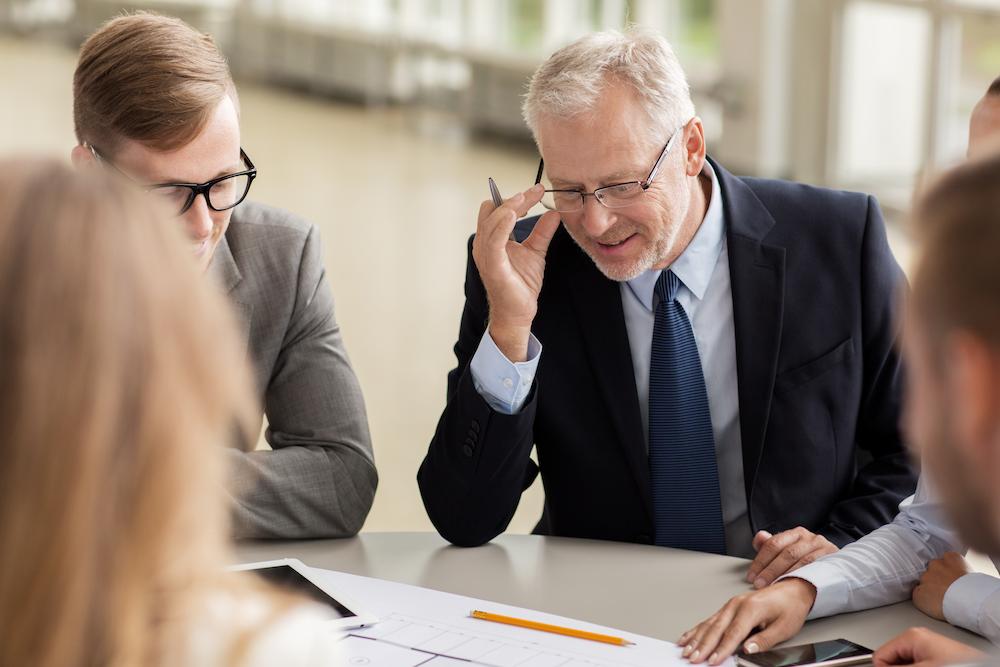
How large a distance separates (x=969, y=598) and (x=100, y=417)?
1.30 meters

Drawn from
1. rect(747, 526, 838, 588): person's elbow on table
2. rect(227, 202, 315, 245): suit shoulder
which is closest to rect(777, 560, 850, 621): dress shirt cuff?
rect(747, 526, 838, 588): person's elbow on table

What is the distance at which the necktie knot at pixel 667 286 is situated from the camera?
93.0 inches

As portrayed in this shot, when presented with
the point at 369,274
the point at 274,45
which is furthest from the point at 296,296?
the point at 274,45

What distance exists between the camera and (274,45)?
13922 mm

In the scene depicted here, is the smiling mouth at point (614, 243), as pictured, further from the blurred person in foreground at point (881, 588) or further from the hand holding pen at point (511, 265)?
the blurred person in foreground at point (881, 588)

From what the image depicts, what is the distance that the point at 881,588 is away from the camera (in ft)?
6.17

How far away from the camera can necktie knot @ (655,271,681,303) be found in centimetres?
236

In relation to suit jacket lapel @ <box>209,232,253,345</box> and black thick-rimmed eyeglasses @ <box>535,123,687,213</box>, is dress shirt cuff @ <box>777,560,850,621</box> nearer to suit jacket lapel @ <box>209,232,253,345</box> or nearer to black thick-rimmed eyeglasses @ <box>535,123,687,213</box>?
black thick-rimmed eyeglasses @ <box>535,123,687,213</box>

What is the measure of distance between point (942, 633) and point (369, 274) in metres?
5.69

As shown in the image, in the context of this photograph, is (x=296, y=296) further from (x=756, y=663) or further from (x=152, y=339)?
(x=152, y=339)

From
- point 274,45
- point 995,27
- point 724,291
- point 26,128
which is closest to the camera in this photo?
point 724,291

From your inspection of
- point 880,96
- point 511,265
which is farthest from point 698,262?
point 880,96

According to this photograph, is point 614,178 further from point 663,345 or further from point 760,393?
point 760,393

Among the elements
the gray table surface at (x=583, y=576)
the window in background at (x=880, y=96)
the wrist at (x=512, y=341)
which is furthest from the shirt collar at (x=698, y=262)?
the window in background at (x=880, y=96)
